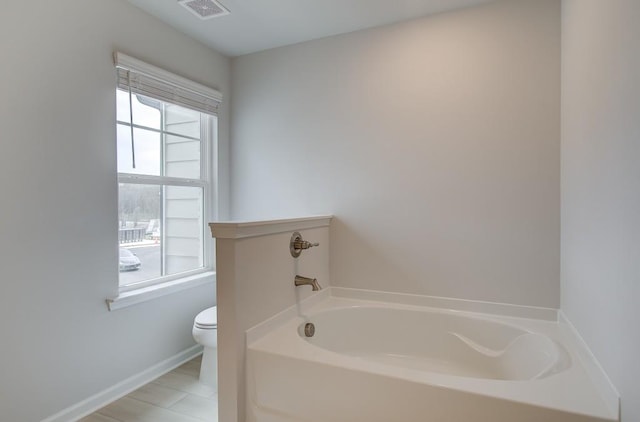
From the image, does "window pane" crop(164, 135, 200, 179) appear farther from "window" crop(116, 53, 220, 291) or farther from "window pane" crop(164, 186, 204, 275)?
"window pane" crop(164, 186, 204, 275)

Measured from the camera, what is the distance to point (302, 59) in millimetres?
2537

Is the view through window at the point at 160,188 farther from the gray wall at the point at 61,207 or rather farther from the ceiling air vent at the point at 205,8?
the ceiling air vent at the point at 205,8

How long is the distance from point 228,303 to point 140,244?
44.4 inches

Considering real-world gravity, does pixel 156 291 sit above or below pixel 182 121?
below

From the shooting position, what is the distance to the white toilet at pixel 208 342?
206 centimetres

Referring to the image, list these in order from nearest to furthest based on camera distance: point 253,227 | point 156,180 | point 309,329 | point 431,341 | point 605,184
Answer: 1. point 605,184
2. point 253,227
3. point 309,329
4. point 431,341
5. point 156,180

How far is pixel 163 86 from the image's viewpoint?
88.7 inches

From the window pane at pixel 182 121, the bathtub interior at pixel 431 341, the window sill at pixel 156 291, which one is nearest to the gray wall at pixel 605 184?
the bathtub interior at pixel 431 341

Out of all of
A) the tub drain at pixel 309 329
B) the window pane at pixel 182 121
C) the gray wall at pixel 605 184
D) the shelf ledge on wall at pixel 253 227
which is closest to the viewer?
the gray wall at pixel 605 184

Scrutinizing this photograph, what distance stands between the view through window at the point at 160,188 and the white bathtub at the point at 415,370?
3.77 ft

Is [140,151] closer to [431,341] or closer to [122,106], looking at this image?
[122,106]

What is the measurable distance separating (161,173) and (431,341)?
2167mm

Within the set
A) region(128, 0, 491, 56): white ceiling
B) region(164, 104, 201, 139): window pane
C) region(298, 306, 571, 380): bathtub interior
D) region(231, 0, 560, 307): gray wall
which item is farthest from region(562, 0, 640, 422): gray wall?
region(164, 104, 201, 139): window pane

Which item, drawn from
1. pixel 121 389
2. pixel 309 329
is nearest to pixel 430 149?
pixel 309 329
